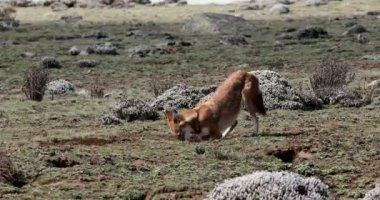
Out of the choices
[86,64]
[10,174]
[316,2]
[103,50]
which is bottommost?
[316,2]

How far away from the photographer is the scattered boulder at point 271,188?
8.30m

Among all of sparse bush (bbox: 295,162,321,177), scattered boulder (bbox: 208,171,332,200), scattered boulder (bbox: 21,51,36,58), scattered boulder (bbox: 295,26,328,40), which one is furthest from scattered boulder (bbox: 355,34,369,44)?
scattered boulder (bbox: 208,171,332,200)

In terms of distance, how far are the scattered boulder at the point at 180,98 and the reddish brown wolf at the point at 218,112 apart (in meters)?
4.31

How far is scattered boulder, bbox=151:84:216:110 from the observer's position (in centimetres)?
1775

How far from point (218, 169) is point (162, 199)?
5.50 feet

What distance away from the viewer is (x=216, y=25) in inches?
1788

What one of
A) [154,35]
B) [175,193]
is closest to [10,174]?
[175,193]

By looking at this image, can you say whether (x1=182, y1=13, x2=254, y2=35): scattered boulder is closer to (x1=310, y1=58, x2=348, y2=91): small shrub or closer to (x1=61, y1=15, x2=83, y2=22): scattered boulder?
(x1=61, y1=15, x2=83, y2=22): scattered boulder

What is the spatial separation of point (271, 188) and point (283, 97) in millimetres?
9613

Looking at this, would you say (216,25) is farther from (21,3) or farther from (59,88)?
(21,3)

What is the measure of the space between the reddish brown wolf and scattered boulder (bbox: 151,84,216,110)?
431cm

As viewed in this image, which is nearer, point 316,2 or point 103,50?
point 103,50

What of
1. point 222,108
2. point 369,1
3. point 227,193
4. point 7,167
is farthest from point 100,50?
point 369,1

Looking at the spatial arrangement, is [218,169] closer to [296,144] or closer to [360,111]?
[296,144]
